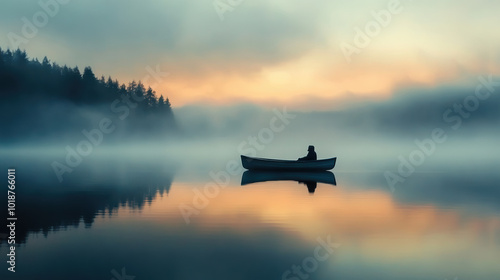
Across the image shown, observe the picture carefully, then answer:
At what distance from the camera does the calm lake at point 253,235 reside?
15297 mm

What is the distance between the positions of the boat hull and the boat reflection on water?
97 cm

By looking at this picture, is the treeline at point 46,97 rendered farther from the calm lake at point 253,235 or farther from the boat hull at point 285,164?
the calm lake at point 253,235

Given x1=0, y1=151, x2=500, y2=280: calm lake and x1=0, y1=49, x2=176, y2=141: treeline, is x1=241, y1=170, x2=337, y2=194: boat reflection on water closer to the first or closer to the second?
x1=0, y1=151, x2=500, y2=280: calm lake

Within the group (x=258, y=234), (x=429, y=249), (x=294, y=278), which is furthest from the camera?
(x=258, y=234)

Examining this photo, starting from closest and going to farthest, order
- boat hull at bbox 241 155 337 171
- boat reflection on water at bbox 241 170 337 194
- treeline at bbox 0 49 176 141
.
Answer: boat reflection on water at bbox 241 170 337 194 → boat hull at bbox 241 155 337 171 → treeline at bbox 0 49 176 141

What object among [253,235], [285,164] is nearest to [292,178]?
[285,164]

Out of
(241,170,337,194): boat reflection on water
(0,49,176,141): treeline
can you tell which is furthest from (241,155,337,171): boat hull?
(0,49,176,141): treeline

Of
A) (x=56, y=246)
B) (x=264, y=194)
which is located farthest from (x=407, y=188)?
(x=56, y=246)

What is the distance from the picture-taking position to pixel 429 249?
728 inches

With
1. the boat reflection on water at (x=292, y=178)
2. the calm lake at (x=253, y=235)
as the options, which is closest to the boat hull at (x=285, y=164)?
the boat reflection on water at (x=292, y=178)

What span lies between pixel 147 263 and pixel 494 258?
12.5 meters

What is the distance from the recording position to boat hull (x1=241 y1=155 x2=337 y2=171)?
55.5 metres

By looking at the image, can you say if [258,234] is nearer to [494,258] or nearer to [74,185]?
[494,258]

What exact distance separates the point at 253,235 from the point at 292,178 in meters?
32.9
